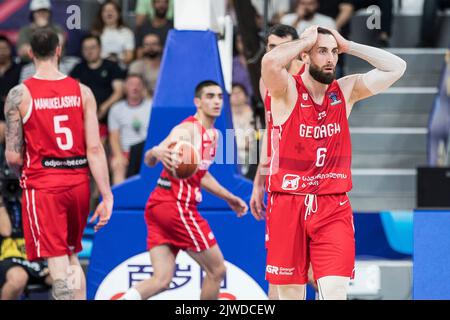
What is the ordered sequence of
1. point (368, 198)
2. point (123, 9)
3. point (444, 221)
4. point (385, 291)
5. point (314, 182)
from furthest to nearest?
1. point (123, 9)
2. point (368, 198)
3. point (385, 291)
4. point (444, 221)
5. point (314, 182)

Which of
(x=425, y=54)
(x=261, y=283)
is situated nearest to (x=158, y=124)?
(x=261, y=283)

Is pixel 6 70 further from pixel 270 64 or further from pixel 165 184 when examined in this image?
pixel 270 64

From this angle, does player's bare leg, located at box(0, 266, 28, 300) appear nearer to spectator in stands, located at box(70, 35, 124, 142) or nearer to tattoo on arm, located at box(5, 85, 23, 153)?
tattoo on arm, located at box(5, 85, 23, 153)

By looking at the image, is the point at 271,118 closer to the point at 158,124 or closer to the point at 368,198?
the point at 158,124

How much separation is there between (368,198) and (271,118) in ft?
17.0

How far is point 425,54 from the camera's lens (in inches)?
569

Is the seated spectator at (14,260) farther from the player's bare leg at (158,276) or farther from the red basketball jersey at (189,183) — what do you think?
the red basketball jersey at (189,183)

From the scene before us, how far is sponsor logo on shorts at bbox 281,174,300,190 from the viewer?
8.01 metres

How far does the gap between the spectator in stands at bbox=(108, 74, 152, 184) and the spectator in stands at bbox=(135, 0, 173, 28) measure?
160 cm

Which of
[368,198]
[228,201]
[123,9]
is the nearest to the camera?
[228,201]

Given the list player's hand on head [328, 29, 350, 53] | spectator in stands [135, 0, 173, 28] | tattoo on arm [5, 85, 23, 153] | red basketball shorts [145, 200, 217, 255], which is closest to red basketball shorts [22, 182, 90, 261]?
tattoo on arm [5, 85, 23, 153]

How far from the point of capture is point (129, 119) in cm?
1280

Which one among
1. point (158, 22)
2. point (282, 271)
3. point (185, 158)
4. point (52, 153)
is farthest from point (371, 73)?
point (158, 22)

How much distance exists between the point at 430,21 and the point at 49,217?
698 centimetres
